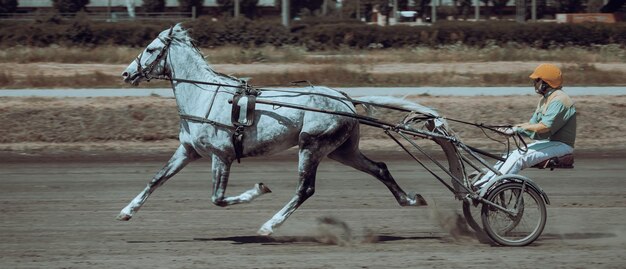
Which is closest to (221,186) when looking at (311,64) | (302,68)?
(302,68)

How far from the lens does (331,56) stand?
34.9 m

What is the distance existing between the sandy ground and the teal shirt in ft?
60.6

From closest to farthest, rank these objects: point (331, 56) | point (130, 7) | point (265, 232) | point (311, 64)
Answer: point (265, 232)
point (311, 64)
point (331, 56)
point (130, 7)

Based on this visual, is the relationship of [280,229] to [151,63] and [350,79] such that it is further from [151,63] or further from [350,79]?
[350,79]

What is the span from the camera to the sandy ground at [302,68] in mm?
28719

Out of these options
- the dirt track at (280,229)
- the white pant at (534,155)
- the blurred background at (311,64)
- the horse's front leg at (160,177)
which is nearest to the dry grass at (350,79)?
the blurred background at (311,64)

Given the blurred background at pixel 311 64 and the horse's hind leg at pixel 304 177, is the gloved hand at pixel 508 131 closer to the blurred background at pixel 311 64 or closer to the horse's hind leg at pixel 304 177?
the horse's hind leg at pixel 304 177

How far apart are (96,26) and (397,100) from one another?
33.4m

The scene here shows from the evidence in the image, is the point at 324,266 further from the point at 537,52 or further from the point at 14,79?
→ the point at 537,52

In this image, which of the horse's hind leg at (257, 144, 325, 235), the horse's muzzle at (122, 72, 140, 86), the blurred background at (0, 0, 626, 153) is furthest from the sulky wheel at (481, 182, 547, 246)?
the blurred background at (0, 0, 626, 153)

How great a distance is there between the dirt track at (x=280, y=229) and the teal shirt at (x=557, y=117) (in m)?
0.98

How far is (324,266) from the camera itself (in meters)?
8.25

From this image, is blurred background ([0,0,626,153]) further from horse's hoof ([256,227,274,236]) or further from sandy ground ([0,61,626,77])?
horse's hoof ([256,227,274,236])

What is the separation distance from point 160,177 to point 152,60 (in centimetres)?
114
